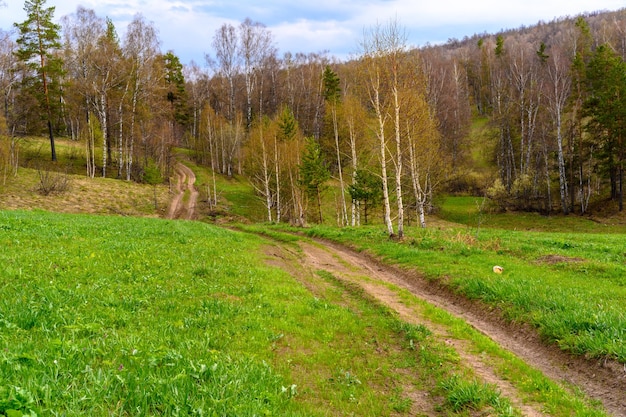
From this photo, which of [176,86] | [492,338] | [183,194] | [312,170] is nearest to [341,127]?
[312,170]

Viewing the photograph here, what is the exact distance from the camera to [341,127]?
4112 centimetres

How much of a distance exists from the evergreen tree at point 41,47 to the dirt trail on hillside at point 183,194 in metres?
20.2

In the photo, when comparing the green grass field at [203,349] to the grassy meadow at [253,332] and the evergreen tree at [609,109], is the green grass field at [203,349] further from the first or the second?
the evergreen tree at [609,109]

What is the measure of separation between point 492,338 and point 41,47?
59954 mm

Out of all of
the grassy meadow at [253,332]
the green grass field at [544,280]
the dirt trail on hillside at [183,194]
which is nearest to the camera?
the grassy meadow at [253,332]

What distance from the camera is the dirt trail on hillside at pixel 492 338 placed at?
6.41 meters

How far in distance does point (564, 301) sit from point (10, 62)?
67322mm

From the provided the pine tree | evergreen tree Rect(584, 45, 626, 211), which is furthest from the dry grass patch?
evergreen tree Rect(584, 45, 626, 211)

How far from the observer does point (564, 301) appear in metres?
9.62

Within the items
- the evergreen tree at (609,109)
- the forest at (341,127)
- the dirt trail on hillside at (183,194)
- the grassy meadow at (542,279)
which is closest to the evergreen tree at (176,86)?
the forest at (341,127)

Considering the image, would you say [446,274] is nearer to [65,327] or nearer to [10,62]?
[65,327]

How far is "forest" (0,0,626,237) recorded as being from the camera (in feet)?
118

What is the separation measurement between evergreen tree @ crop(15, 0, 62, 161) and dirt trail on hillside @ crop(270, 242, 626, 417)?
50.3m

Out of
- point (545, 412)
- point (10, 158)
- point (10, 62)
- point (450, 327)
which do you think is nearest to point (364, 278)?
point (450, 327)
